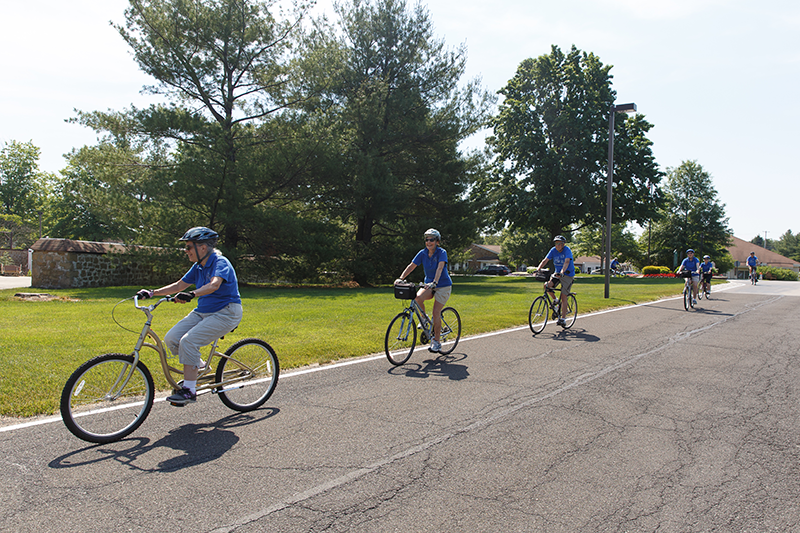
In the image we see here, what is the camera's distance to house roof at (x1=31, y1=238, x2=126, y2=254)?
21.4 metres

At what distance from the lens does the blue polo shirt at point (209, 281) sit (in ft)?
16.4

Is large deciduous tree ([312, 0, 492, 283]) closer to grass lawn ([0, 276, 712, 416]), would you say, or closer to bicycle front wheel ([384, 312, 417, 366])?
grass lawn ([0, 276, 712, 416])

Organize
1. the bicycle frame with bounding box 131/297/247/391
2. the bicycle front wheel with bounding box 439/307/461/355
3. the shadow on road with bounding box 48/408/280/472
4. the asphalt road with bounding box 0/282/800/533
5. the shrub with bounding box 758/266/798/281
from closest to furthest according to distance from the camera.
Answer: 1. the asphalt road with bounding box 0/282/800/533
2. the shadow on road with bounding box 48/408/280/472
3. the bicycle frame with bounding box 131/297/247/391
4. the bicycle front wheel with bounding box 439/307/461/355
5. the shrub with bounding box 758/266/798/281

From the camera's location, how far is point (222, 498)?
3365mm

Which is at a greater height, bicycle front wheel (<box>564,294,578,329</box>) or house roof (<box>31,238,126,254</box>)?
house roof (<box>31,238,126,254</box>)

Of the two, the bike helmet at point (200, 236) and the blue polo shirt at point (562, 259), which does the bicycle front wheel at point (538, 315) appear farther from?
the bike helmet at point (200, 236)

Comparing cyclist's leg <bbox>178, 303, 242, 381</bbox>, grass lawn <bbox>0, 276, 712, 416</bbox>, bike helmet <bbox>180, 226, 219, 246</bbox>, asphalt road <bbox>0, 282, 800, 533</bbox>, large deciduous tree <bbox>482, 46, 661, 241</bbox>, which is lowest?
asphalt road <bbox>0, 282, 800, 533</bbox>

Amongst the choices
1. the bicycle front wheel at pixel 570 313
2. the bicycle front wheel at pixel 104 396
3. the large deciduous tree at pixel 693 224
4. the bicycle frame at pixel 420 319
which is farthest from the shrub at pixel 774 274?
the bicycle front wheel at pixel 104 396

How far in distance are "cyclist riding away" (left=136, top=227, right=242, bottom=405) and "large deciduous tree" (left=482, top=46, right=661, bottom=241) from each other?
3520 cm

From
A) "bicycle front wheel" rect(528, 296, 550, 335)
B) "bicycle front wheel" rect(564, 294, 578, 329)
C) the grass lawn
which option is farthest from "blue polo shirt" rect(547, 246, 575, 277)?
the grass lawn

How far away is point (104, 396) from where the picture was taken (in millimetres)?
4531

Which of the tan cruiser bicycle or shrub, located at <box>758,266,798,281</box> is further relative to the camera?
shrub, located at <box>758,266,798,281</box>

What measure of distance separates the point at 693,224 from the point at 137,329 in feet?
218

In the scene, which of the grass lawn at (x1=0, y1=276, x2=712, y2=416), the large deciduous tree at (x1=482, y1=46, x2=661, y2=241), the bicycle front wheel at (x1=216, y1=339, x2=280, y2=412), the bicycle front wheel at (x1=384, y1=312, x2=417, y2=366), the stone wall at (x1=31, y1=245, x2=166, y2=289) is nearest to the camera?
the bicycle front wheel at (x1=216, y1=339, x2=280, y2=412)
